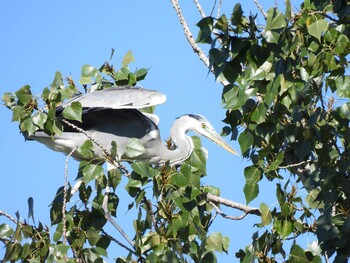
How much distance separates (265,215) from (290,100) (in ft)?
1.88

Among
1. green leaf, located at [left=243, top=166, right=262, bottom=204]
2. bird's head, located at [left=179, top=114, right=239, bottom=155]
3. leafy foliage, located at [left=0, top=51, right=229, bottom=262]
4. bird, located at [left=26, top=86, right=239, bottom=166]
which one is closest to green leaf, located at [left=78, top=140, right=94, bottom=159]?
leafy foliage, located at [left=0, top=51, right=229, bottom=262]

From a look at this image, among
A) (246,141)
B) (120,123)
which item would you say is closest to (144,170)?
(246,141)

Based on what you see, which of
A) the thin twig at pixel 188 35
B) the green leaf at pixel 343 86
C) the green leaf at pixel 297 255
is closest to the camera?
the green leaf at pixel 343 86

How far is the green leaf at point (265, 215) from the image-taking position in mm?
3410

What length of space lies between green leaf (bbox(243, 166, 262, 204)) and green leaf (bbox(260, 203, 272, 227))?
0.16 metres

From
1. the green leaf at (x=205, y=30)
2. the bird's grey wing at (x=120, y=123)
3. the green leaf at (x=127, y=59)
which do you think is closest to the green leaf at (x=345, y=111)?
the green leaf at (x=205, y=30)

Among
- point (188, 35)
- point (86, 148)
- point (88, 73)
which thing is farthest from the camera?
point (88, 73)

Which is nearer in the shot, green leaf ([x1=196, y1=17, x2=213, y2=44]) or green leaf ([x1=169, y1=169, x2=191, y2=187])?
green leaf ([x1=196, y1=17, x2=213, y2=44])

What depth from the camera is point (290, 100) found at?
3.17 metres

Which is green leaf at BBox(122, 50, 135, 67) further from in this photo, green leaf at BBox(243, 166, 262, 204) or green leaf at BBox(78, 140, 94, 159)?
green leaf at BBox(243, 166, 262, 204)

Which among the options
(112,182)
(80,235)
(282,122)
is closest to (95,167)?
(112,182)

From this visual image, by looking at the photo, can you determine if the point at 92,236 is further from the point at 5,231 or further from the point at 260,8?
the point at 260,8

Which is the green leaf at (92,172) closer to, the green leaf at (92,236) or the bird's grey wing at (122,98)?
the green leaf at (92,236)

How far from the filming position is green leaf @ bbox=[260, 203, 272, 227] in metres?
3.41
